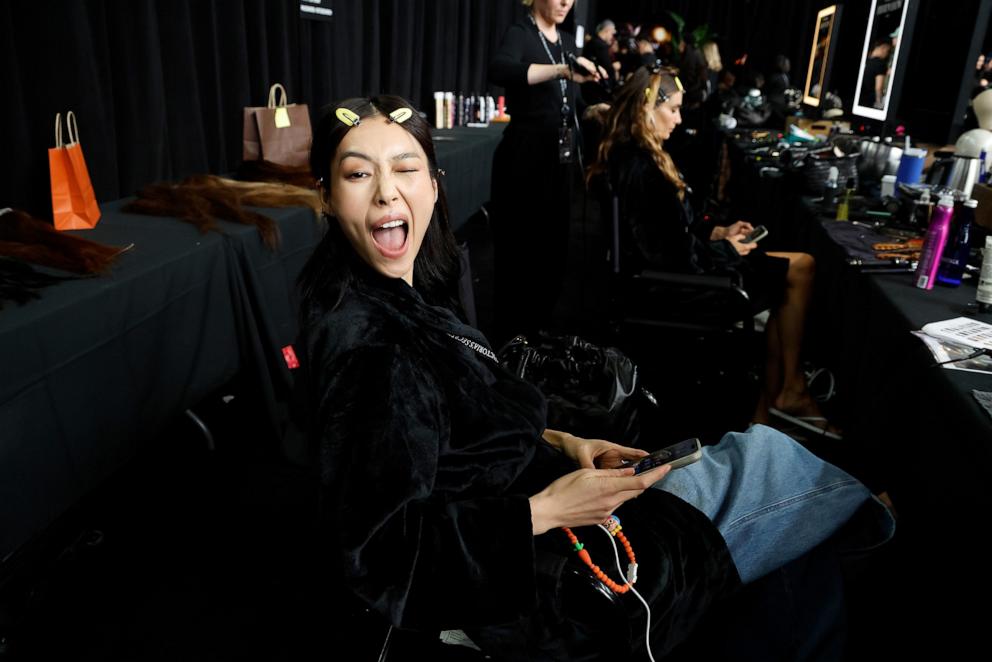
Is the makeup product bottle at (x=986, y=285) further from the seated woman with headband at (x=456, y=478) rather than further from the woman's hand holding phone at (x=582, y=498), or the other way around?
the woman's hand holding phone at (x=582, y=498)

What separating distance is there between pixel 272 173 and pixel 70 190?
3.05 feet

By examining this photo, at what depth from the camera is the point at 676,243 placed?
244 centimetres

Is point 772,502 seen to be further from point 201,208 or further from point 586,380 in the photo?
point 201,208

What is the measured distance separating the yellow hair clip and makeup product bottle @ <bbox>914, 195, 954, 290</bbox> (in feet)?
4.43

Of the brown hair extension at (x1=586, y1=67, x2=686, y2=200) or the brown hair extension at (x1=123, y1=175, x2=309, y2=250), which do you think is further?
the brown hair extension at (x1=586, y1=67, x2=686, y2=200)

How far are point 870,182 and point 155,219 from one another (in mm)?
2846

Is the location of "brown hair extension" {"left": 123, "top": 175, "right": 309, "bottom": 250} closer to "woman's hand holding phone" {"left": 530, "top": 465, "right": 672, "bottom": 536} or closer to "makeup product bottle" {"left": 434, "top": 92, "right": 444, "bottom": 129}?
"woman's hand holding phone" {"left": 530, "top": 465, "right": 672, "bottom": 536}

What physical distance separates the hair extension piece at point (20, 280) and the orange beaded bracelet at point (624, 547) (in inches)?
45.9

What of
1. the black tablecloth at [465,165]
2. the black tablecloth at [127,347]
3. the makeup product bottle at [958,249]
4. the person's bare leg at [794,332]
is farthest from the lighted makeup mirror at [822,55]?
the black tablecloth at [127,347]

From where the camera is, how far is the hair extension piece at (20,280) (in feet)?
4.59

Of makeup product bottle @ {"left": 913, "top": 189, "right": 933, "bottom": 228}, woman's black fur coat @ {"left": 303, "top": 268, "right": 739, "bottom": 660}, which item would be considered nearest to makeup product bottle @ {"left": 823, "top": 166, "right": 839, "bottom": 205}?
makeup product bottle @ {"left": 913, "top": 189, "right": 933, "bottom": 228}

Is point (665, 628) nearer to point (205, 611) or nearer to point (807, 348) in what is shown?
point (205, 611)

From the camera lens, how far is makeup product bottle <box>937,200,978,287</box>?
176 cm

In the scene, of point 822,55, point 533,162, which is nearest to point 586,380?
point 533,162
